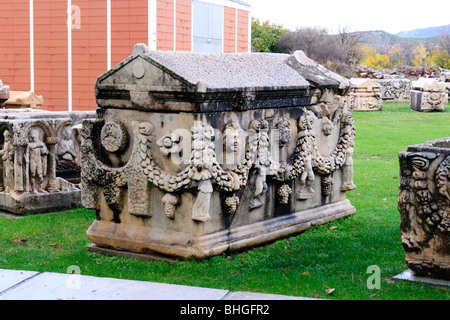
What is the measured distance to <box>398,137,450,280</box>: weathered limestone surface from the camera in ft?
15.3

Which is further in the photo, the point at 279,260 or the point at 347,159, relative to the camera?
the point at 347,159

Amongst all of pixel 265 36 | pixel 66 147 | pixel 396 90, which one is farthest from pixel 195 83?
pixel 265 36

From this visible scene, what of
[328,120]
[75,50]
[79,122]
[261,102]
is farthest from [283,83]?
[75,50]

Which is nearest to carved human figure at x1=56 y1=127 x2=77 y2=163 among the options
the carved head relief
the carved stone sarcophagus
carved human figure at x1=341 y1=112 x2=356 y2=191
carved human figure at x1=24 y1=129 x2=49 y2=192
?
carved human figure at x1=24 y1=129 x2=49 y2=192

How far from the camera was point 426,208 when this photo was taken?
4.72m

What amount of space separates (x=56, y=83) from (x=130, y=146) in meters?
15.8

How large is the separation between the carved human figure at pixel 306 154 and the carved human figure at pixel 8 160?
127 inches

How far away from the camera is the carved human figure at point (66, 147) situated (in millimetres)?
7762

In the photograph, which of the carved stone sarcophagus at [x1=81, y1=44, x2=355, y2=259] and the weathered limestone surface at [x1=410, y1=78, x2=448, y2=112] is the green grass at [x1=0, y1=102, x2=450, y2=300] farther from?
the weathered limestone surface at [x1=410, y1=78, x2=448, y2=112]

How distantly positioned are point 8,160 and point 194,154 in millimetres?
2984

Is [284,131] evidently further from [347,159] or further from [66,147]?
[66,147]

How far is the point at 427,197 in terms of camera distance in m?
4.71
